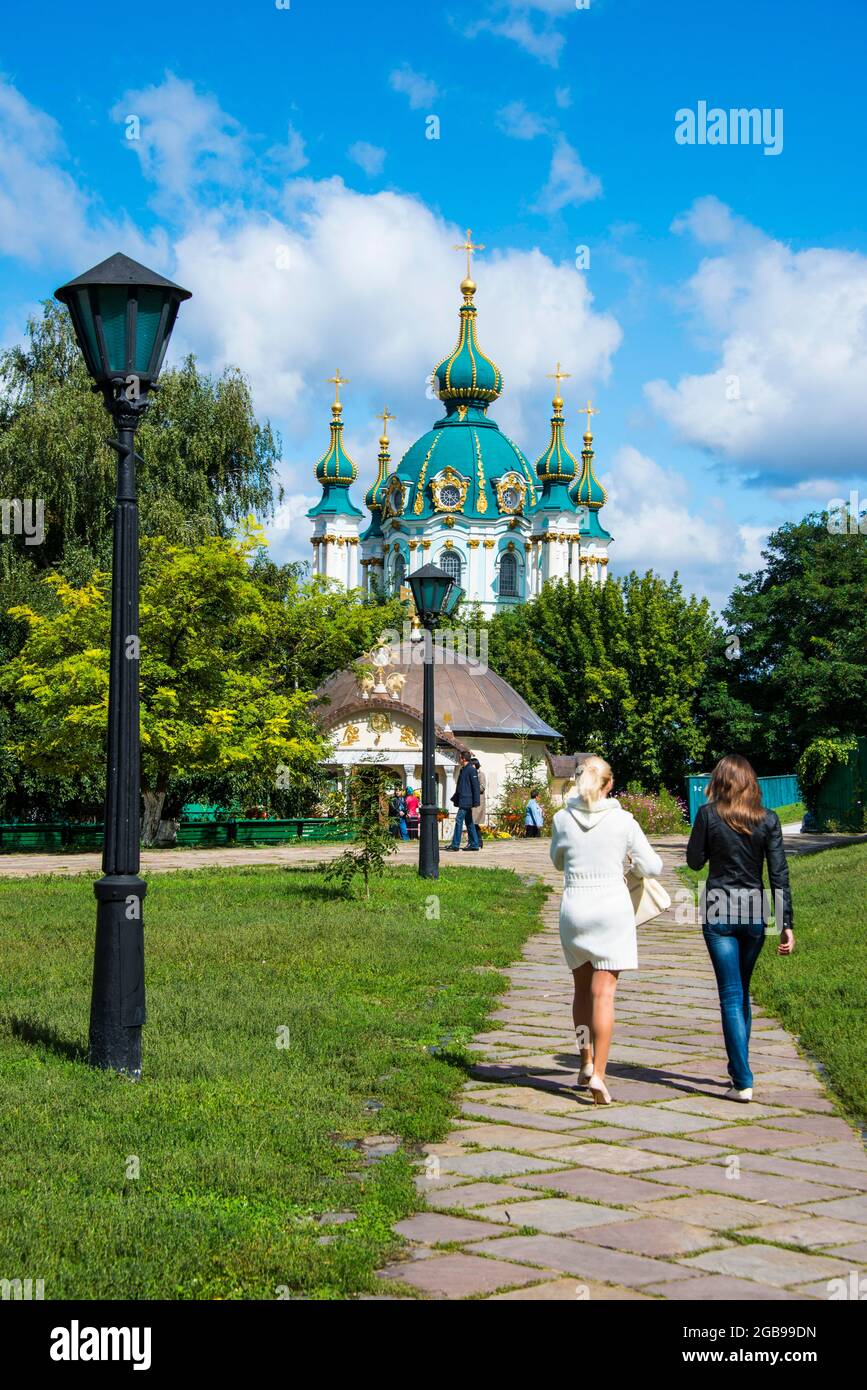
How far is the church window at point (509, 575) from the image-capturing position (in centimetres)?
8938

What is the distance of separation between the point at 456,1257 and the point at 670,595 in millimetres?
61413

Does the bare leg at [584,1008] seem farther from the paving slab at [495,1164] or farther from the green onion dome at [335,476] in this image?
the green onion dome at [335,476]

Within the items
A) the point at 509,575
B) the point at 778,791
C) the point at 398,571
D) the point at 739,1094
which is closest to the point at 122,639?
the point at 739,1094

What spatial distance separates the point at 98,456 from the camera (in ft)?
105

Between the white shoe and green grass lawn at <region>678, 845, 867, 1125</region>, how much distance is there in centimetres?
42

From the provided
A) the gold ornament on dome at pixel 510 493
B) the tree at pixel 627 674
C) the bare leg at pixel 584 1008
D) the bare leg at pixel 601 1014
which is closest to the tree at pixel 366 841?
the bare leg at pixel 584 1008

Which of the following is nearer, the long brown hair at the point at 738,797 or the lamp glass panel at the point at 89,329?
the lamp glass panel at the point at 89,329

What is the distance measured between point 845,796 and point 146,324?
2355cm

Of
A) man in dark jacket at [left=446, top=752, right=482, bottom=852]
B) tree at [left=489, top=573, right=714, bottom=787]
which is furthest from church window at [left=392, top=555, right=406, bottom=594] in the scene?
man in dark jacket at [left=446, top=752, right=482, bottom=852]

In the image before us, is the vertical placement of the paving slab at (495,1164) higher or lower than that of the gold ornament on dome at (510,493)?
lower

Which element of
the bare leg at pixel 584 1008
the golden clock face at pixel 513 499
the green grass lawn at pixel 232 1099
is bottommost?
the green grass lawn at pixel 232 1099

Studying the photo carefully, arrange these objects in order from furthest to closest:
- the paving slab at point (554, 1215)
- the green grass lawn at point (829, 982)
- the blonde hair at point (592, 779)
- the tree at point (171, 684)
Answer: the tree at point (171, 684) → the green grass lawn at point (829, 982) → the blonde hair at point (592, 779) → the paving slab at point (554, 1215)

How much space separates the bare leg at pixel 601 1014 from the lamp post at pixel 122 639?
215 cm

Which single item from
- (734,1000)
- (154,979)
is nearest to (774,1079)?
(734,1000)
